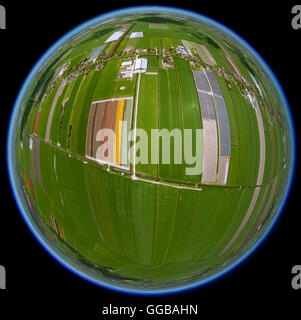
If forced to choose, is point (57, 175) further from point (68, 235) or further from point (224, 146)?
point (224, 146)

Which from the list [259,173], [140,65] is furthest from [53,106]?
[259,173]

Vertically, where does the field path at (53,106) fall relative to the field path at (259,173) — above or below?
above

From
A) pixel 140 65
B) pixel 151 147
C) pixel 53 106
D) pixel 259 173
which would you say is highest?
pixel 140 65

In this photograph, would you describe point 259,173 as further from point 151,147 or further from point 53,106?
point 53,106

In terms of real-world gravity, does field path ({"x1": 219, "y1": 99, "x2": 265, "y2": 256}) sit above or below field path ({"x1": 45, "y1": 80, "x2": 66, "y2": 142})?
below

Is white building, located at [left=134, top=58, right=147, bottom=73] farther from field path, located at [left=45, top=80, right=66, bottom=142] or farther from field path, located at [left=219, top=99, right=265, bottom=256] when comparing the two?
field path, located at [left=219, top=99, right=265, bottom=256]

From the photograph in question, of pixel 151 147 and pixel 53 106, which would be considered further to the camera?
pixel 53 106

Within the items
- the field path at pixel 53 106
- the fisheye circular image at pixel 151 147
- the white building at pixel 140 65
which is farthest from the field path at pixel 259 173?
the field path at pixel 53 106

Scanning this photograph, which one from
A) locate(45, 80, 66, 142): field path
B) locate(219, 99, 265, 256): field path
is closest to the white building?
locate(45, 80, 66, 142): field path

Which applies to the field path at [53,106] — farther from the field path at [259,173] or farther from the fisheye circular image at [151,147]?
the field path at [259,173]
